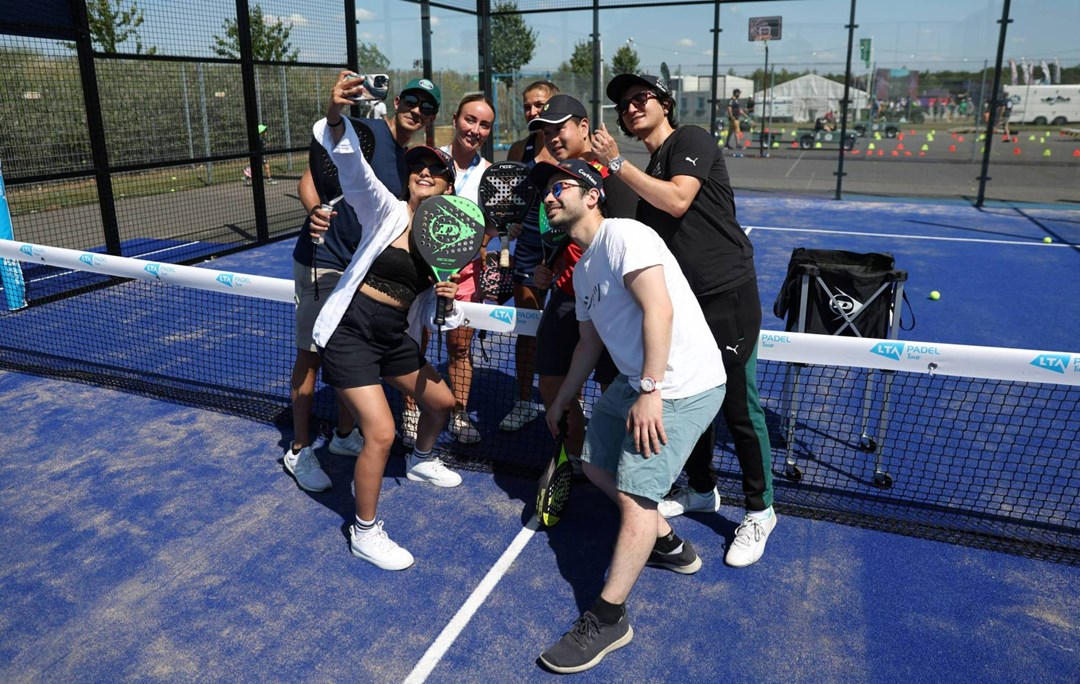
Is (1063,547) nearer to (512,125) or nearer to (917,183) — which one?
(917,183)

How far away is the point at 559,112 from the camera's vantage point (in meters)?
3.82

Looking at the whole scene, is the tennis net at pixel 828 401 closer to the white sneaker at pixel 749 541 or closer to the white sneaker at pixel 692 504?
the white sneaker at pixel 692 504

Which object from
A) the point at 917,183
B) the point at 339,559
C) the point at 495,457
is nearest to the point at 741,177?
the point at 917,183

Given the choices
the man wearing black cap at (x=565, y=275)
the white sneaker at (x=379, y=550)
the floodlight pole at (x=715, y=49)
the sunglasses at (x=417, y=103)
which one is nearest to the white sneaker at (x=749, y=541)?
the man wearing black cap at (x=565, y=275)

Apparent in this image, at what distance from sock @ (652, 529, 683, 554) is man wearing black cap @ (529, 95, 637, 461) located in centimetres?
79

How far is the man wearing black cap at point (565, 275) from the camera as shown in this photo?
3.84 metres

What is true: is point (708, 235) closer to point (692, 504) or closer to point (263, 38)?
point (692, 504)

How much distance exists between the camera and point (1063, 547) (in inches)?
156

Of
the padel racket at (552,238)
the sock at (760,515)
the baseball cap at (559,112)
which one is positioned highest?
the baseball cap at (559,112)

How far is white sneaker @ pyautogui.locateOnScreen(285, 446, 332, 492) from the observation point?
4.59 meters

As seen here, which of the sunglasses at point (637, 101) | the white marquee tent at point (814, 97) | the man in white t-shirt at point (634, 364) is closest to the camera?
the man in white t-shirt at point (634, 364)

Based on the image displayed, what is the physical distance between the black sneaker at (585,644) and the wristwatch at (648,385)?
3.13ft

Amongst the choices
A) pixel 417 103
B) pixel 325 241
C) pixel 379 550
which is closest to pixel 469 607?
pixel 379 550

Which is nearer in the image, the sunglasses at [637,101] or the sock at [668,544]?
the sunglasses at [637,101]
